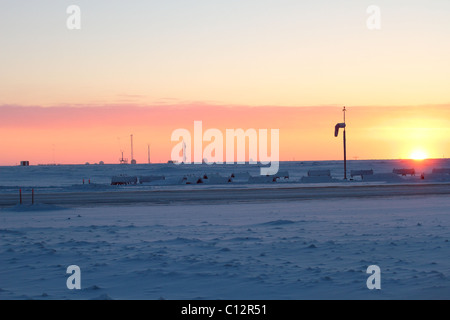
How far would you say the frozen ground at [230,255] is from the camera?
34.1 feet

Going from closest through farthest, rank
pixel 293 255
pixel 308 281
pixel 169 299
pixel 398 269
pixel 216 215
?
pixel 169 299 < pixel 308 281 < pixel 398 269 < pixel 293 255 < pixel 216 215

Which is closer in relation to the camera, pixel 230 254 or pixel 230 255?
pixel 230 255

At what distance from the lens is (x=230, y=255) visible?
45.6ft

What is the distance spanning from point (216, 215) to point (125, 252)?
9756mm

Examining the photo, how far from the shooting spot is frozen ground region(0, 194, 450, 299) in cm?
1041

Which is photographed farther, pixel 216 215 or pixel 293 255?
pixel 216 215

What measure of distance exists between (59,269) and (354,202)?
→ 786 inches

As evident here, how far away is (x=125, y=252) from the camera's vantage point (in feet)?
47.7

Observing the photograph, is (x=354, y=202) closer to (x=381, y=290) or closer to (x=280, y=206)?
(x=280, y=206)
